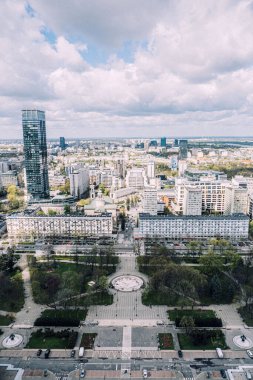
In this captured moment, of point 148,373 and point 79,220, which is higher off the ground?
point 79,220

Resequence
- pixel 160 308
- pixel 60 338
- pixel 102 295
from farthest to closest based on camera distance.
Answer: pixel 102 295, pixel 160 308, pixel 60 338

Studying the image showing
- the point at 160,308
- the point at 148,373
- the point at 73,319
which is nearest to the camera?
the point at 148,373

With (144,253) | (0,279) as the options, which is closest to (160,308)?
(144,253)

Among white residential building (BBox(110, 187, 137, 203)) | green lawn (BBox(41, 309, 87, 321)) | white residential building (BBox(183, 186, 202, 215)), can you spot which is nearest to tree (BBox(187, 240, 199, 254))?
white residential building (BBox(183, 186, 202, 215))

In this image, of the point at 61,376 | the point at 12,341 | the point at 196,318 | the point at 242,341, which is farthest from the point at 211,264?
the point at 12,341

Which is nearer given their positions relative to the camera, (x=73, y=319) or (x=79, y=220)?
(x=73, y=319)

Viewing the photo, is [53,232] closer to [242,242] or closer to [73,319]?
[73,319]

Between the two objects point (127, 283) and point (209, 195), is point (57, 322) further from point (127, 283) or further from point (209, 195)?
point (209, 195)
